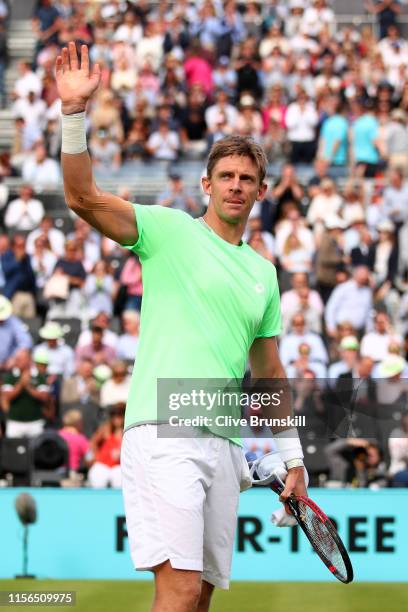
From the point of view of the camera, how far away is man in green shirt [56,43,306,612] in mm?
4734

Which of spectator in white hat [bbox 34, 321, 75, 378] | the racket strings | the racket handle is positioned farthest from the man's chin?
spectator in white hat [bbox 34, 321, 75, 378]

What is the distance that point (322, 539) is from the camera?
17.8 feet

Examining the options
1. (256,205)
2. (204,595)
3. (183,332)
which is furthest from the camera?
(256,205)

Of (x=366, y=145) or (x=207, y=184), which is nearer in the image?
(x=207, y=184)

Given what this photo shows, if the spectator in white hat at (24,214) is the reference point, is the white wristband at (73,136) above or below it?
above

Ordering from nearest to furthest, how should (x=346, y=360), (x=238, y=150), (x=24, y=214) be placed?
(x=238, y=150) < (x=346, y=360) < (x=24, y=214)

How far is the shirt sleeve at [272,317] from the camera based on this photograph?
5266 millimetres

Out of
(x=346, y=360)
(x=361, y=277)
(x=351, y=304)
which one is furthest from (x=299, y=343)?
(x=361, y=277)

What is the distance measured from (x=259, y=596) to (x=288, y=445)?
4.59m

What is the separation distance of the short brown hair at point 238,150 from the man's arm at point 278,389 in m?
0.67

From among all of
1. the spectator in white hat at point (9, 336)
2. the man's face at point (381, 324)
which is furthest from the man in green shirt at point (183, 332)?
the spectator in white hat at point (9, 336)

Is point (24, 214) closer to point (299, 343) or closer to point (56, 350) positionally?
point (56, 350)

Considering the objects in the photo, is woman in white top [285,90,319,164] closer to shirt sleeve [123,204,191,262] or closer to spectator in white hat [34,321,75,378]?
spectator in white hat [34,321,75,378]

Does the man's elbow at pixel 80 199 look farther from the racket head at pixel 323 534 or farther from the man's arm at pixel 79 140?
the racket head at pixel 323 534
